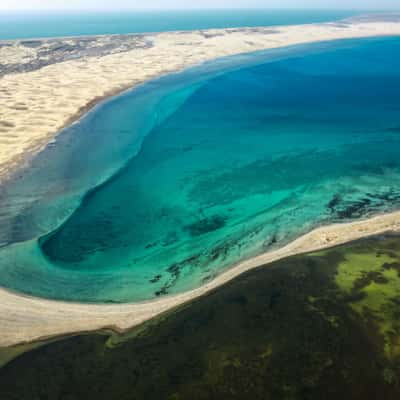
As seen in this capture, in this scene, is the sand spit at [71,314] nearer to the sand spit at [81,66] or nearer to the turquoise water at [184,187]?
the turquoise water at [184,187]

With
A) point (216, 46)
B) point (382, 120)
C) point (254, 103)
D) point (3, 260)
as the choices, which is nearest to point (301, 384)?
point (3, 260)

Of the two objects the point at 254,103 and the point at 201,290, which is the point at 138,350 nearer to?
the point at 201,290

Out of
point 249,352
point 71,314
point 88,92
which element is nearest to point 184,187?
point 71,314

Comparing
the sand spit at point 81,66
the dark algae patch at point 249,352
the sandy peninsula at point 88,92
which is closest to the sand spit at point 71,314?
the sandy peninsula at point 88,92

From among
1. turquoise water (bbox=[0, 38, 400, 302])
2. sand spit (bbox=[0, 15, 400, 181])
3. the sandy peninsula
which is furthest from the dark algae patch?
sand spit (bbox=[0, 15, 400, 181])

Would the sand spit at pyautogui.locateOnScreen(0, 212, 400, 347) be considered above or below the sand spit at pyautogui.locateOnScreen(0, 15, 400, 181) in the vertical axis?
below

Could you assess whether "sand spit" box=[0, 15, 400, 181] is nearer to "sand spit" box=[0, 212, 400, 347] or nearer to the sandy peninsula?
the sandy peninsula

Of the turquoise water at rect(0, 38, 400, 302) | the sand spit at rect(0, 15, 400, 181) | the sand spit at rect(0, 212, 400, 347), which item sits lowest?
the sand spit at rect(0, 212, 400, 347)
